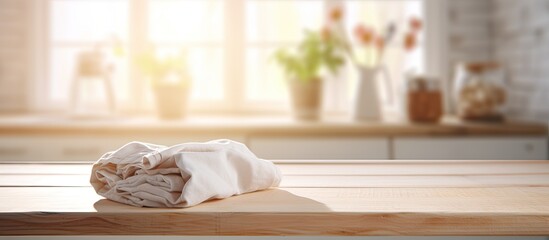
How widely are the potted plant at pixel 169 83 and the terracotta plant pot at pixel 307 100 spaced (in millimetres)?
523

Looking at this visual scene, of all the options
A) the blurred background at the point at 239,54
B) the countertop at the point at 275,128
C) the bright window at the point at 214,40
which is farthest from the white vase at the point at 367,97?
the bright window at the point at 214,40

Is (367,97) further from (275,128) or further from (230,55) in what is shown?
(230,55)

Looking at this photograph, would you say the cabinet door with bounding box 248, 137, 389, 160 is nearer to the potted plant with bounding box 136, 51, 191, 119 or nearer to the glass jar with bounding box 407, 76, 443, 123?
the glass jar with bounding box 407, 76, 443, 123

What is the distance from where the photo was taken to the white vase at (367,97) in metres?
2.92

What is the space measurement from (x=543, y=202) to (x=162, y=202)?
0.61 metres

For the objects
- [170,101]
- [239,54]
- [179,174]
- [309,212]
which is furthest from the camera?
[239,54]

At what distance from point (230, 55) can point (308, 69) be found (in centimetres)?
60

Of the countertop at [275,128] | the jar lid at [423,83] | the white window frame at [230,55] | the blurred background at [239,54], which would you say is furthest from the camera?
the white window frame at [230,55]

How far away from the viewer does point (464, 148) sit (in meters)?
2.60

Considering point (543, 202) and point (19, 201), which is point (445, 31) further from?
point (19, 201)

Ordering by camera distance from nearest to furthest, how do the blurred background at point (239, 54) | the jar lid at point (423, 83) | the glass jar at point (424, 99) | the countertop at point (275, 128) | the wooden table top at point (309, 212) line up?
the wooden table top at point (309, 212)
the countertop at point (275, 128)
the glass jar at point (424, 99)
the jar lid at point (423, 83)
the blurred background at point (239, 54)

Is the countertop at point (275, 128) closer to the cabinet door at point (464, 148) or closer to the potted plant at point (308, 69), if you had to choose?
the cabinet door at point (464, 148)

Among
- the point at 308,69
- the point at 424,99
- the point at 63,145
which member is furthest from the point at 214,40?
the point at 424,99

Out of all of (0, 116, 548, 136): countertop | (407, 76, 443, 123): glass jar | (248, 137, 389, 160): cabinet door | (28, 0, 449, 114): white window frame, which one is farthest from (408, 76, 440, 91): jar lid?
(28, 0, 449, 114): white window frame
